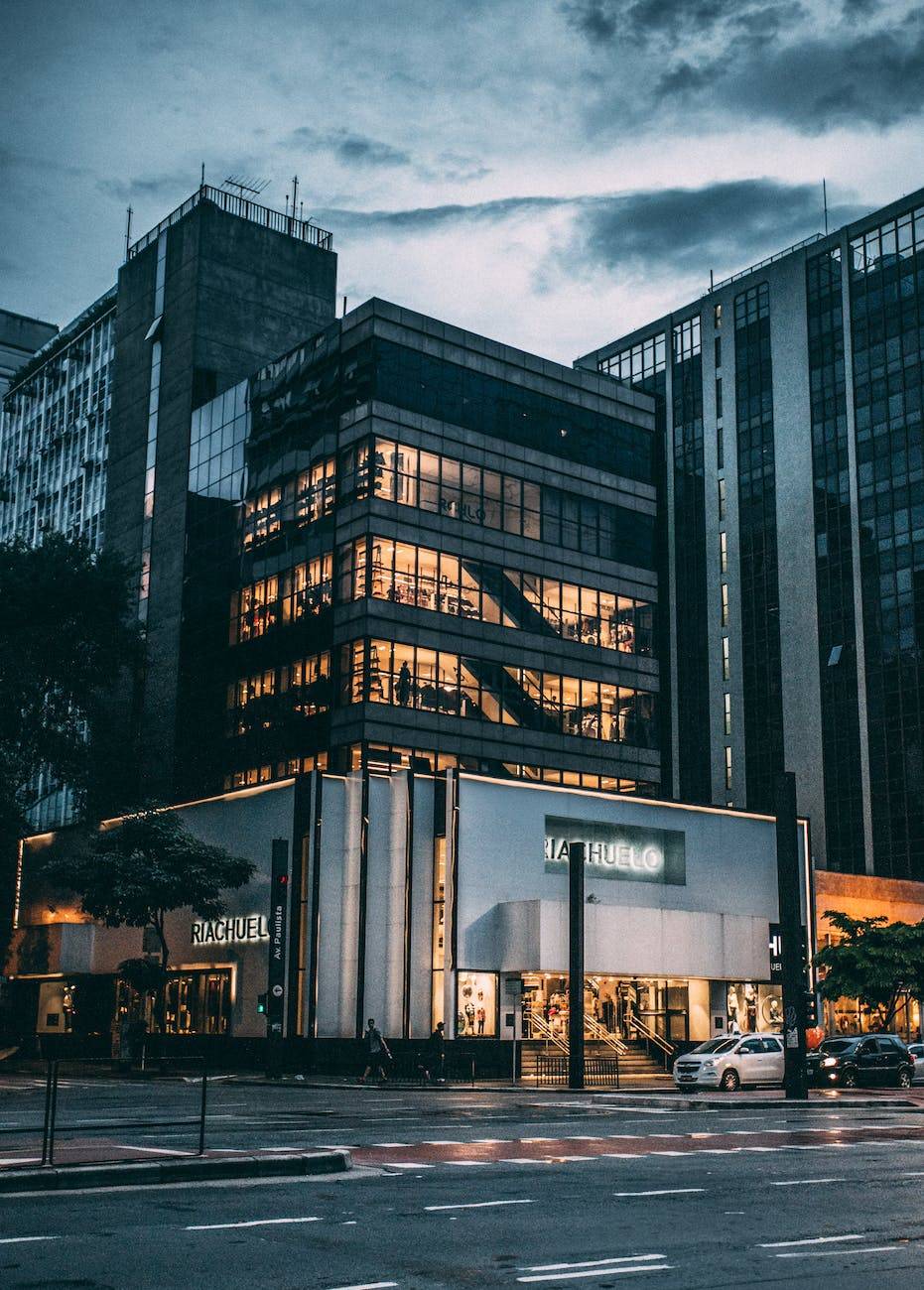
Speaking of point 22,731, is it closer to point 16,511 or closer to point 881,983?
point 881,983

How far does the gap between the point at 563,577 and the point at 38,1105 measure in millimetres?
45711

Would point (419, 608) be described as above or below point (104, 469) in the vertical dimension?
below

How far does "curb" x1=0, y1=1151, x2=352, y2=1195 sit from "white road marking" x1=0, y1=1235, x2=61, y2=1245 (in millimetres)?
3081

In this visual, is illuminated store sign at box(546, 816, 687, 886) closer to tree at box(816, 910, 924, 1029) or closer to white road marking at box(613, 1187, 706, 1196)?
tree at box(816, 910, 924, 1029)

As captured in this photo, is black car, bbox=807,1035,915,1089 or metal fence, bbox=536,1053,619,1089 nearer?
black car, bbox=807,1035,915,1089

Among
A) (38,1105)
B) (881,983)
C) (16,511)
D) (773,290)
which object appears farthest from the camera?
(16,511)

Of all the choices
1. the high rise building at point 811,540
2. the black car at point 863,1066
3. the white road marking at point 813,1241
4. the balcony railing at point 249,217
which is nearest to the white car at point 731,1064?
the black car at point 863,1066

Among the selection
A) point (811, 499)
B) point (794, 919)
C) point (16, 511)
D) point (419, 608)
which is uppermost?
point (16, 511)

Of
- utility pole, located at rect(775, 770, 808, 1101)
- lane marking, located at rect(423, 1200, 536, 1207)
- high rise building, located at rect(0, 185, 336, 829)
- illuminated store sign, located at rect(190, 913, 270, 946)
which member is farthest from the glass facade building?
lane marking, located at rect(423, 1200, 536, 1207)

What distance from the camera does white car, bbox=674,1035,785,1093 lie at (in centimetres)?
4075

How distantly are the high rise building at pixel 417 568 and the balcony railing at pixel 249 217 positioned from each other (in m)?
15.2

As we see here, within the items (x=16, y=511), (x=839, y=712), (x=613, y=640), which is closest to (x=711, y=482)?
(x=839, y=712)

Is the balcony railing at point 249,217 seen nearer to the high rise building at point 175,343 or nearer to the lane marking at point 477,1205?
the high rise building at point 175,343

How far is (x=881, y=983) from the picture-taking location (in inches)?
2205
